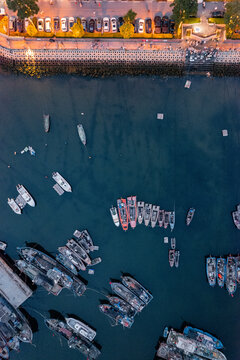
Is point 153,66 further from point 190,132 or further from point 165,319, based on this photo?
point 165,319

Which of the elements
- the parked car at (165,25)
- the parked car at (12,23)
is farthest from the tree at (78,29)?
the parked car at (165,25)

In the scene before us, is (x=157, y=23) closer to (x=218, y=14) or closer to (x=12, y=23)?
(x=218, y=14)

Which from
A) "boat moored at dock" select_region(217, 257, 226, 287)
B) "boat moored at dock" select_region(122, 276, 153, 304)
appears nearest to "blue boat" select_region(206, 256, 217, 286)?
"boat moored at dock" select_region(217, 257, 226, 287)

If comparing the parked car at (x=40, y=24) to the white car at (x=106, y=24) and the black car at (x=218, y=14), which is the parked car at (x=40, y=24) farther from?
the black car at (x=218, y=14)

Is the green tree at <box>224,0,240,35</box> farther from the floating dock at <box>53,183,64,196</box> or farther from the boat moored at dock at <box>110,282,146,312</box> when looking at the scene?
the boat moored at dock at <box>110,282,146,312</box>

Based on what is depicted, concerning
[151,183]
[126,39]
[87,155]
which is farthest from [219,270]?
[126,39]

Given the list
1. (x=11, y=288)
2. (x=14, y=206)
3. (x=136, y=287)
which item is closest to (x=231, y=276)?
(x=136, y=287)
